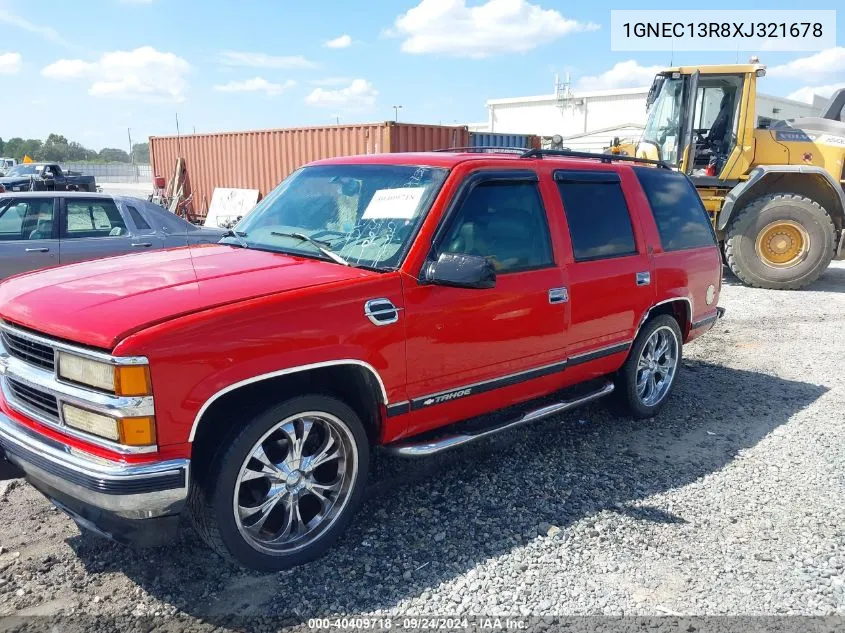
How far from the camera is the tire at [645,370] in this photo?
504 cm

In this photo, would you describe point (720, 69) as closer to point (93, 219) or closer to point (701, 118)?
point (701, 118)

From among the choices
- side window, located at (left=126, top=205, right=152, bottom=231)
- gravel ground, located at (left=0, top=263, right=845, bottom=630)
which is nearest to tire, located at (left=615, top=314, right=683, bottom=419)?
gravel ground, located at (left=0, top=263, right=845, bottom=630)

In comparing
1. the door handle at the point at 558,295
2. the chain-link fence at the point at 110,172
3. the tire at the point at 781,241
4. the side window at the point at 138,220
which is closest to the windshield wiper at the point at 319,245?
the door handle at the point at 558,295

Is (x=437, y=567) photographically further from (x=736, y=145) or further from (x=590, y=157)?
(x=736, y=145)

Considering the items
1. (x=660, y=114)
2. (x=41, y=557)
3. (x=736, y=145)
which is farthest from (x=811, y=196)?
(x=41, y=557)

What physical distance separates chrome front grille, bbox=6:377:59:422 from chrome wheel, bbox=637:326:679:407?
389 cm

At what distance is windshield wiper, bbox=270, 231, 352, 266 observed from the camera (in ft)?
11.5

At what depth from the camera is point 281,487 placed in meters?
3.14

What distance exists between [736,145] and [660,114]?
1.32 metres

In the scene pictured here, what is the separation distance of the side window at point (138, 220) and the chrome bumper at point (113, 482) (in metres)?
5.42

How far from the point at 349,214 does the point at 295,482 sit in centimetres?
153

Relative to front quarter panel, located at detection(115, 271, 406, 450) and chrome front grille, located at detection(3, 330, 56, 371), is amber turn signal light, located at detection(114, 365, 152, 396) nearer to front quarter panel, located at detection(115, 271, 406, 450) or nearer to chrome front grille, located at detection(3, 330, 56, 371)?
front quarter panel, located at detection(115, 271, 406, 450)

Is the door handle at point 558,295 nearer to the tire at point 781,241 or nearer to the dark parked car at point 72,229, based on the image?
the dark parked car at point 72,229

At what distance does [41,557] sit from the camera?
3.24 m
